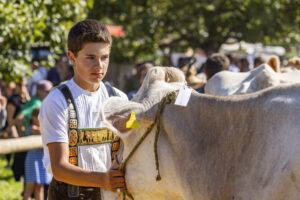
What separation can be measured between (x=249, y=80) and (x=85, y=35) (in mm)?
2057

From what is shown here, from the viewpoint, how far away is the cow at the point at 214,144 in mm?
2070

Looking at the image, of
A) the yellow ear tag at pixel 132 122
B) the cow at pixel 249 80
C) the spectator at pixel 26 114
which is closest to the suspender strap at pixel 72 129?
the yellow ear tag at pixel 132 122

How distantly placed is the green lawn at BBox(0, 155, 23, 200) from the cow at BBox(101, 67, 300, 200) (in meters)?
5.87

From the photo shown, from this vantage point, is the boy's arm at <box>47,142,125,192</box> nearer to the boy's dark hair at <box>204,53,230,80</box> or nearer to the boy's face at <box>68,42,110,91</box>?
the boy's face at <box>68,42,110,91</box>

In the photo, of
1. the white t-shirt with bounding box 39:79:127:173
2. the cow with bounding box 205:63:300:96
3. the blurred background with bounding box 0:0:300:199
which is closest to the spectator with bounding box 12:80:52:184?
the cow with bounding box 205:63:300:96

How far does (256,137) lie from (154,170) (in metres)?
0.56

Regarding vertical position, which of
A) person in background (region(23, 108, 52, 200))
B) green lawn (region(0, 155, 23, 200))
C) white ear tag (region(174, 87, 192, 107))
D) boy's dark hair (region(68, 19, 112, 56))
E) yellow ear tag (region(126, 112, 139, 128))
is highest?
boy's dark hair (region(68, 19, 112, 56))

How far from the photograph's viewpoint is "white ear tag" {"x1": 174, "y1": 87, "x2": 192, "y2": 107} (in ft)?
7.65

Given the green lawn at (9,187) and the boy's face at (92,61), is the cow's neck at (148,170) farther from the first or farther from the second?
the green lawn at (9,187)

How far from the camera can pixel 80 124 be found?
2936 mm

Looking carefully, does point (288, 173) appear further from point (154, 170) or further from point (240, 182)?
point (154, 170)

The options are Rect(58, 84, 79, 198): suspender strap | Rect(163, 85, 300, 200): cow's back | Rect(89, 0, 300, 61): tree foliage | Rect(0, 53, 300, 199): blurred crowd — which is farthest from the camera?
Rect(89, 0, 300, 61): tree foliage

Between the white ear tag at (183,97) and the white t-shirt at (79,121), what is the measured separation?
65cm

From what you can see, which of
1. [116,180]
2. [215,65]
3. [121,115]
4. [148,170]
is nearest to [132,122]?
[121,115]
